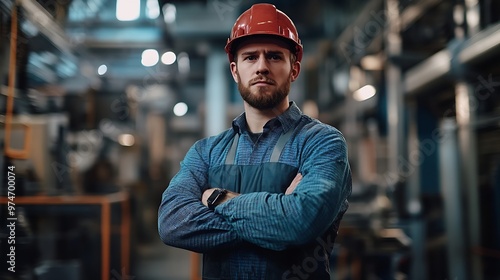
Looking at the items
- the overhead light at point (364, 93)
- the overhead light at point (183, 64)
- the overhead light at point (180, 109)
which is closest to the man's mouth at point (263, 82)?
the overhead light at point (364, 93)

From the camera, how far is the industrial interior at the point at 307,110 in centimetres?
341

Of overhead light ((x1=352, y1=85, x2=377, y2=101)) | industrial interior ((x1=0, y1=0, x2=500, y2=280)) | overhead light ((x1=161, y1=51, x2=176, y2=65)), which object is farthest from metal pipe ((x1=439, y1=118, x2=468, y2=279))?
overhead light ((x1=161, y1=51, x2=176, y2=65))

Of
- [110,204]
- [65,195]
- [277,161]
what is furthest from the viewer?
[110,204]

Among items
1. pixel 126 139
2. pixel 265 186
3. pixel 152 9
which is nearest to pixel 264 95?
pixel 265 186

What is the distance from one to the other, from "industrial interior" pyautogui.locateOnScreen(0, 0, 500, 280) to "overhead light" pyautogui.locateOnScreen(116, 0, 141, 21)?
0.03m

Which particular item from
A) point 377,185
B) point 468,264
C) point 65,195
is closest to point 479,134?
point 468,264

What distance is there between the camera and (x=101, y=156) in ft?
18.6

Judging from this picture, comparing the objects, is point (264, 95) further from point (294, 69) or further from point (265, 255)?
point (265, 255)

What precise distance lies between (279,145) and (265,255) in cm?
36

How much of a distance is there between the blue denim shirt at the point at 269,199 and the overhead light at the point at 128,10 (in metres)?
4.21

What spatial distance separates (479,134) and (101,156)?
4.43 meters

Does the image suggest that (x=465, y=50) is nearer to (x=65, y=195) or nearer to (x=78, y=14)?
(x=65, y=195)

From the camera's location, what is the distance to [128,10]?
19.5ft

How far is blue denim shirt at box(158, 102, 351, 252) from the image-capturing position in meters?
1.26
